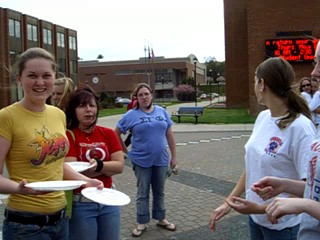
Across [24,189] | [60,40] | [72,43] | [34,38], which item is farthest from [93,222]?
[72,43]

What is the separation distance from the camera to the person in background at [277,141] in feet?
8.12

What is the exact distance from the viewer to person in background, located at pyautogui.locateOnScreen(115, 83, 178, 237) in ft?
17.9

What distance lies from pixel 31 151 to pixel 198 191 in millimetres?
5373

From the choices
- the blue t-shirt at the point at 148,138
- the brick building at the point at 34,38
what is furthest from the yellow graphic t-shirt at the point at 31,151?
the brick building at the point at 34,38

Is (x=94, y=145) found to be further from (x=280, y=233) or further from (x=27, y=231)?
(x=280, y=233)

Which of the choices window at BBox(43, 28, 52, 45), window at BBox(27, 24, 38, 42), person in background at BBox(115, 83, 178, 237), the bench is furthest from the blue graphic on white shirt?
window at BBox(43, 28, 52, 45)

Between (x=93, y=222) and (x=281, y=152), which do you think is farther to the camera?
(x=93, y=222)

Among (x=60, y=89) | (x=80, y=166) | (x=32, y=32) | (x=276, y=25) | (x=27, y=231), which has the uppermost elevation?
(x=32, y=32)

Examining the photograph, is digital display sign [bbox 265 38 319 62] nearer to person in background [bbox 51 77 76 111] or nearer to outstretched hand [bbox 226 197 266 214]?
person in background [bbox 51 77 76 111]

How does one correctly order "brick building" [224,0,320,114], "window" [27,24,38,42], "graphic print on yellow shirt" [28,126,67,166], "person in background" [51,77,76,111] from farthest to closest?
"window" [27,24,38,42], "brick building" [224,0,320,114], "person in background" [51,77,76,111], "graphic print on yellow shirt" [28,126,67,166]

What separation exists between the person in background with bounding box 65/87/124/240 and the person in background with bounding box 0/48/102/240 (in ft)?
1.24

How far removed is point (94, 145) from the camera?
3.38m

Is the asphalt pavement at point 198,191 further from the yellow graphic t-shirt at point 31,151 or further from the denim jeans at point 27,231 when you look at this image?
the yellow graphic t-shirt at point 31,151

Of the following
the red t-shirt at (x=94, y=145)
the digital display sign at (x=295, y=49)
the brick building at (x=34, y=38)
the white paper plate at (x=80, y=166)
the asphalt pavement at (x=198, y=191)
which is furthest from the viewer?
the brick building at (x=34, y=38)
